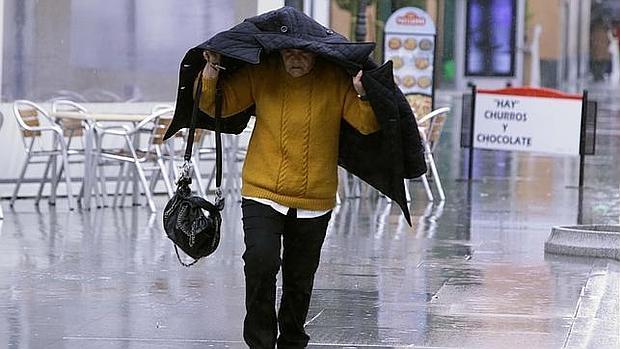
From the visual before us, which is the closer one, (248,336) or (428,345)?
(248,336)

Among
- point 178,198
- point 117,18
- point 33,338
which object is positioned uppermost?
point 117,18

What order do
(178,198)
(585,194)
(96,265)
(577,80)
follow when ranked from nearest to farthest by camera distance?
(178,198), (96,265), (585,194), (577,80)

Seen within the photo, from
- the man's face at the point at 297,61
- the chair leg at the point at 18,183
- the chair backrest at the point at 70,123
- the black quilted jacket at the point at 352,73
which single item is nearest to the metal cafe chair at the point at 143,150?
the chair backrest at the point at 70,123

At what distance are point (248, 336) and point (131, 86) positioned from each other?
9.46 meters

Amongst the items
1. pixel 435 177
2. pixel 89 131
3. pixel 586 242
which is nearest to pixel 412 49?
pixel 435 177

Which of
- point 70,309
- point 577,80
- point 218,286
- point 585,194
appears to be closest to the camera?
point 70,309

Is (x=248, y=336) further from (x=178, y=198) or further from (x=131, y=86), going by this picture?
(x=131, y=86)

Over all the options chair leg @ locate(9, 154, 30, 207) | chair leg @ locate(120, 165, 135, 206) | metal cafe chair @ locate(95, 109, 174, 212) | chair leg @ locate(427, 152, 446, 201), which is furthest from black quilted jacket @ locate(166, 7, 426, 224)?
chair leg @ locate(427, 152, 446, 201)

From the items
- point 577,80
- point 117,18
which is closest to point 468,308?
point 117,18

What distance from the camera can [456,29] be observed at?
162 feet

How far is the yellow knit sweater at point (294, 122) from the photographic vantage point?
706 centimetres

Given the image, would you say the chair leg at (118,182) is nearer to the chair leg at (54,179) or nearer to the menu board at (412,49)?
the chair leg at (54,179)

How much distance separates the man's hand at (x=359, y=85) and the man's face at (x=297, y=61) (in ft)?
0.70

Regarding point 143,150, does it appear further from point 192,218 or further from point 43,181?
point 192,218
